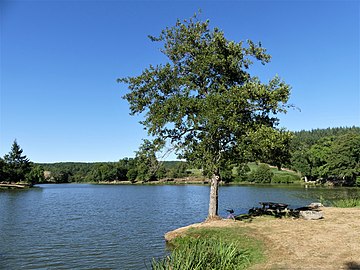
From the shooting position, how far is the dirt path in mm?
13291

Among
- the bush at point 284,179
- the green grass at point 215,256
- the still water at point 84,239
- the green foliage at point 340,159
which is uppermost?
the green foliage at point 340,159

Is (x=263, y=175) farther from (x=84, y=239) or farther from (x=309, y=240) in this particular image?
(x=309, y=240)

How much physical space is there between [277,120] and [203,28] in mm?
8782

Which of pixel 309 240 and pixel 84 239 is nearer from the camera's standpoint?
pixel 309 240

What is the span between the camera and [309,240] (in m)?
16.8

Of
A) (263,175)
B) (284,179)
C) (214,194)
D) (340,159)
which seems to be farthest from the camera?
(263,175)

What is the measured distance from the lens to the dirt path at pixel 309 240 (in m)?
13.3

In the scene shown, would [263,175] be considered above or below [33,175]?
above

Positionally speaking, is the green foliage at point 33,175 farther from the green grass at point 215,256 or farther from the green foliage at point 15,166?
the green grass at point 215,256

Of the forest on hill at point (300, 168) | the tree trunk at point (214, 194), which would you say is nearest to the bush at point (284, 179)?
the forest on hill at point (300, 168)

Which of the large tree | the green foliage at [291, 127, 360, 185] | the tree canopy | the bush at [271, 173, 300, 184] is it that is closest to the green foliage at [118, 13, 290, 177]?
the large tree

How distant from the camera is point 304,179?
121 metres

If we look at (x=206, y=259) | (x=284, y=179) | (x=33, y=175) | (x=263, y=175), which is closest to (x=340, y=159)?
(x=284, y=179)

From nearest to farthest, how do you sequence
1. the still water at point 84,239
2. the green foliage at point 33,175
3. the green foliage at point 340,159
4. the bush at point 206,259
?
1. the bush at point 206,259
2. the still water at point 84,239
3. the green foliage at point 340,159
4. the green foliage at point 33,175
